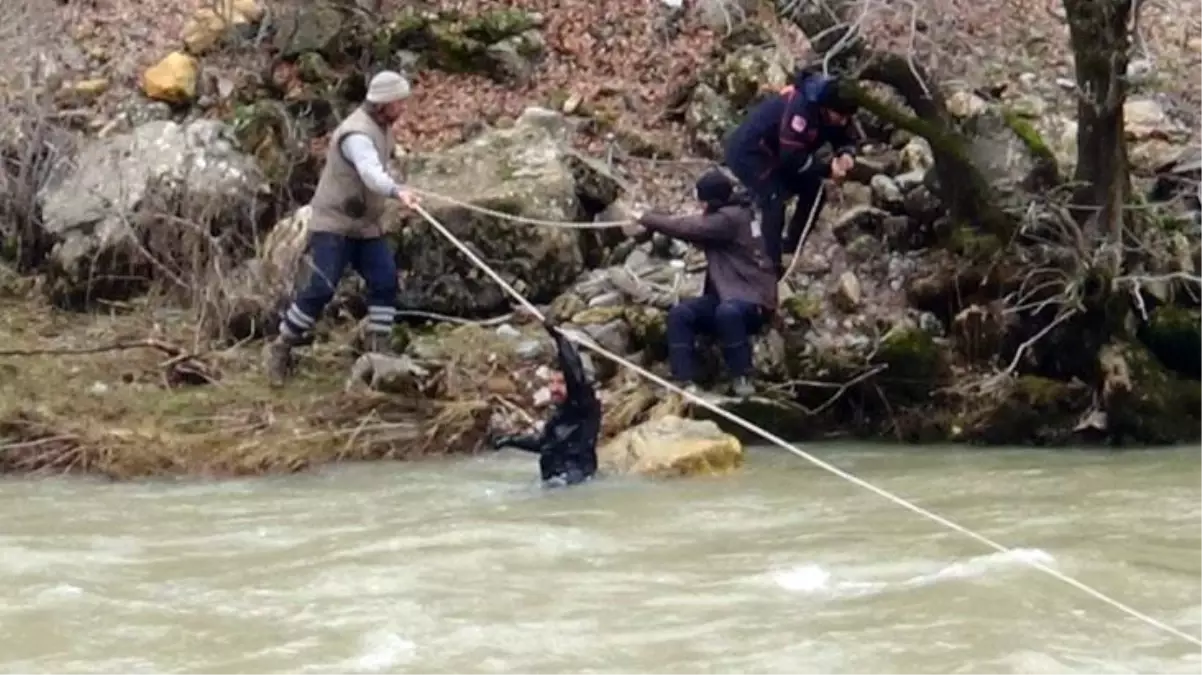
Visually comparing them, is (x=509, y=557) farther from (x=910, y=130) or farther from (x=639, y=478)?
(x=910, y=130)

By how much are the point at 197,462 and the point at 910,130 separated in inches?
170

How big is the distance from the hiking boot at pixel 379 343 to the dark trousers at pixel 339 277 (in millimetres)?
41

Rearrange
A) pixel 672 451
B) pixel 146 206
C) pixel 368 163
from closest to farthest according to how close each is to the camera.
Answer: pixel 672 451, pixel 368 163, pixel 146 206

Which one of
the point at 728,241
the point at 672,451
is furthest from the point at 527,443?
the point at 728,241

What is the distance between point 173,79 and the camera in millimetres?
14219

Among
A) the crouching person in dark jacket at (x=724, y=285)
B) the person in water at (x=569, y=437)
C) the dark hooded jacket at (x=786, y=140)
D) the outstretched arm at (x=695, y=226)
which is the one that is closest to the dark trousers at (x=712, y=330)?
the crouching person in dark jacket at (x=724, y=285)

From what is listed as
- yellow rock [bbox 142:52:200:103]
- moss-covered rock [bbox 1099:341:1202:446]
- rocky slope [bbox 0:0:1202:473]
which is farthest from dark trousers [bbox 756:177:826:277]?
yellow rock [bbox 142:52:200:103]

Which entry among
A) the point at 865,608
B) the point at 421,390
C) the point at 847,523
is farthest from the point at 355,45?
the point at 865,608

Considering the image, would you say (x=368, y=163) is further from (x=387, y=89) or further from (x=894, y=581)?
(x=894, y=581)

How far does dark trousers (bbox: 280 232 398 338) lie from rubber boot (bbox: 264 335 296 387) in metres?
0.07

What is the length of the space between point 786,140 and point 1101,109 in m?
1.75

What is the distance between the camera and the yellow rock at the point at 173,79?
46.4 ft

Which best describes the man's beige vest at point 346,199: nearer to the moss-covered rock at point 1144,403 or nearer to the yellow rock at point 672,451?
the yellow rock at point 672,451

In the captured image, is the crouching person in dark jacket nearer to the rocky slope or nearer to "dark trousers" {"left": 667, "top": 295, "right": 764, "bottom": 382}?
"dark trousers" {"left": 667, "top": 295, "right": 764, "bottom": 382}
